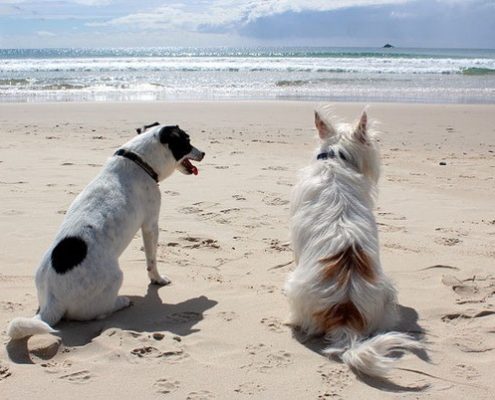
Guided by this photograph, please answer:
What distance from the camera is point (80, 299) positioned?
3.96 meters

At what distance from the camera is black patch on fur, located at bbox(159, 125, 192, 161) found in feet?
15.7

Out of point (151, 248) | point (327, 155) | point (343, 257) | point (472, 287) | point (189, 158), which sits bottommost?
point (472, 287)

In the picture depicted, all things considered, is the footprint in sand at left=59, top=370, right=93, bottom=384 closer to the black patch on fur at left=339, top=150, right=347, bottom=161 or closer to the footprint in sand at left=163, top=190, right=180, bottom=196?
the black patch on fur at left=339, top=150, right=347, bottom=161

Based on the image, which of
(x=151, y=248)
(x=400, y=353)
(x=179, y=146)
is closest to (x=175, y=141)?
(x=179, y=146)

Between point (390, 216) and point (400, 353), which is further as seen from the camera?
point (390, 216)

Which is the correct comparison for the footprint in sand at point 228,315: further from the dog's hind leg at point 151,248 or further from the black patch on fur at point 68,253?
the black patch on fur at point 68,253

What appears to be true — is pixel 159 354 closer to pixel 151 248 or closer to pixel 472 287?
pixel 151 248

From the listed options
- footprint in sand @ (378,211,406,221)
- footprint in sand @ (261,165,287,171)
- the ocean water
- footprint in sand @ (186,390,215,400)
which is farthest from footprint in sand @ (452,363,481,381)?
the ocean water

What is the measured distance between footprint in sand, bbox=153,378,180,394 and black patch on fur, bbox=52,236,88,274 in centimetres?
109

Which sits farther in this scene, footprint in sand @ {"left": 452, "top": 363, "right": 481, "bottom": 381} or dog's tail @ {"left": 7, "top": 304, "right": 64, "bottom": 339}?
dog's tail @ {"left": 7, "top": 304, "right": 64, "bottom": 339}

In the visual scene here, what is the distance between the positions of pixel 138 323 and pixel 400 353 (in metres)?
1.76

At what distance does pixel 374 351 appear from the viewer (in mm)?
3398

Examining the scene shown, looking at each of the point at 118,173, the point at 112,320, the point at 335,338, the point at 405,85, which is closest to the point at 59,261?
the point at 112,320

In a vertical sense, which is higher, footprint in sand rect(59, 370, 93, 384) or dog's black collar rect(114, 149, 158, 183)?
dog's black collar rect(114, 149, 158, 183)
